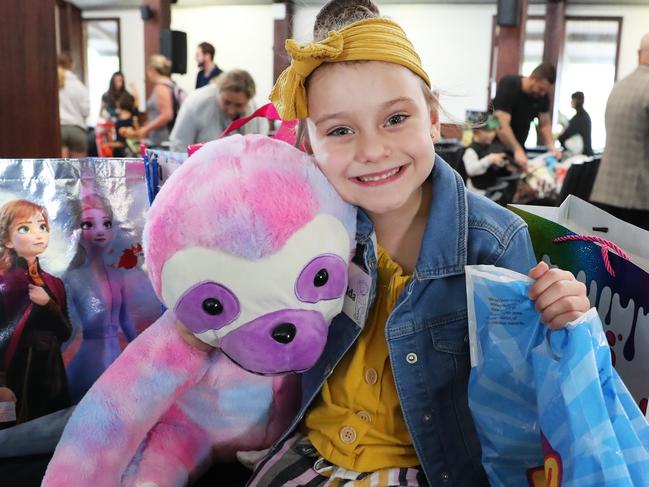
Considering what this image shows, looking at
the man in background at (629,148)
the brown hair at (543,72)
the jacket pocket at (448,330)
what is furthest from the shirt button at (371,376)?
the brown hair at (543,72)

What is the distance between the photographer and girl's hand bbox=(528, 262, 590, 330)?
82cm

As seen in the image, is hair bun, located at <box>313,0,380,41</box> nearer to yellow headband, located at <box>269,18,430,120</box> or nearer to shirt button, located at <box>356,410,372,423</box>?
yellow headband, located at <box>269,18,430,120</box>

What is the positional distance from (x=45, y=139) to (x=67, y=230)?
1.36 feet

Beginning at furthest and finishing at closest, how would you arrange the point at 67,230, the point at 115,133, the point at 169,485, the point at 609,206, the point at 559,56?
the point at 559,56, the point at 115,133, the point at 609,206, the point at 67,230, the point at 169,485

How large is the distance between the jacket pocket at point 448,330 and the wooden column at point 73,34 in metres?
12.4

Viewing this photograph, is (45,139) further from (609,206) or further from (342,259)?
(609,206)

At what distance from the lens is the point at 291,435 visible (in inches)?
45.0

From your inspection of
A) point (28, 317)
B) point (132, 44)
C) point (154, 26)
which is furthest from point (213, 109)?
point (132, 44)

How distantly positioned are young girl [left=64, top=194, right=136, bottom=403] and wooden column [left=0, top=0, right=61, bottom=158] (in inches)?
14.6

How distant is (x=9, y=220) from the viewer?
1184mm

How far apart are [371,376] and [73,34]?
42.2 feet

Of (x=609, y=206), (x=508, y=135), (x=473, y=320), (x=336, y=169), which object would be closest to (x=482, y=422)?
(x=473, y=320)

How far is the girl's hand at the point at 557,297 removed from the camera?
32.3 inches

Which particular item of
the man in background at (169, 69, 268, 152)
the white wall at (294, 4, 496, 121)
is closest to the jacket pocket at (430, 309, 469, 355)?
the man in background at (169, 69, 268, 152)
